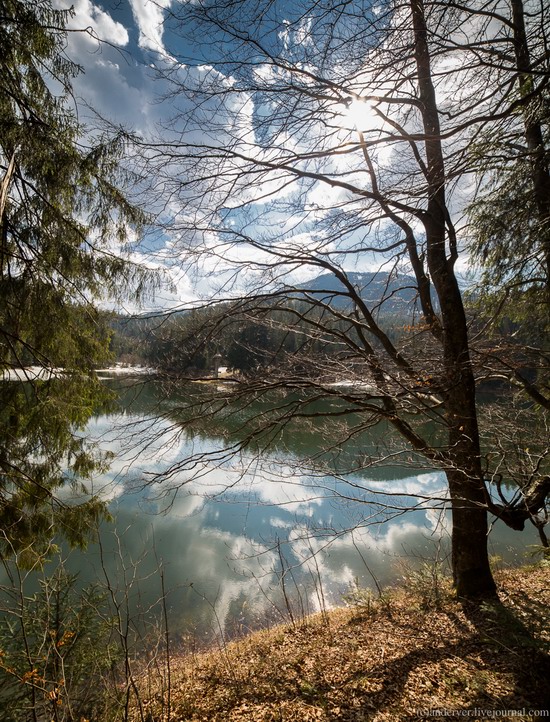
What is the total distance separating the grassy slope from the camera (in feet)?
9.23

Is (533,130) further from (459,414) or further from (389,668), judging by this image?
(389,668)

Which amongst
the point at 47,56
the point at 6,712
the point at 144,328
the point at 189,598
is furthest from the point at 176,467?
the point at 189,598

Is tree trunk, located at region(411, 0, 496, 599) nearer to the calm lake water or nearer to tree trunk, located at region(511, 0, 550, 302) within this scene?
tree trunk, located at region(511, 0, 550, 302)

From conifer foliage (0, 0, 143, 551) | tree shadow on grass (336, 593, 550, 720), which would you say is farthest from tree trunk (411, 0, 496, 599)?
conifer foliage (0, 0, 143, 551)

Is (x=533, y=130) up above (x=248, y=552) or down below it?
above

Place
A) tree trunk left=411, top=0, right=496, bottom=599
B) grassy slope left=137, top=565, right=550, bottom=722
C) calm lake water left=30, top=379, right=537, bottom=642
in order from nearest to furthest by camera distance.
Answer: grassy slope left=137, top=565, right=550, bottom=722
tree trunk left=411, top=0, right=496, bottom=599
calm lake water left=30, top=379, right=537, bottom=642

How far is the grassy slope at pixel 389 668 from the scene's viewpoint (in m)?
2.81

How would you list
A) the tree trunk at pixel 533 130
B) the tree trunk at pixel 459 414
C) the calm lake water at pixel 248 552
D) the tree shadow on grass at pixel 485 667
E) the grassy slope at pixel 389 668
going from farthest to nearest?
the calm lake water at pixel 248 552
the tree trunk at pixel 459 414
the grassy slope at pixel 389 668
the tree shadow on grass at pixel 485 667
the tree trunk at pixel 533 130

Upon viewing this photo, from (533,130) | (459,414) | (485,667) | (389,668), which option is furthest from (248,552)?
(533,130)

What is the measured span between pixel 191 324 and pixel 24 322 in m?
1.74

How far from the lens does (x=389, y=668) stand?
3402 millimetres

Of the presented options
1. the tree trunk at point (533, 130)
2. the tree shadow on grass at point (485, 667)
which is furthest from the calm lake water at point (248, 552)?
the tree trunk at point (533, 130)

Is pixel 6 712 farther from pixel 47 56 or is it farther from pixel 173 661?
pixel 47 56

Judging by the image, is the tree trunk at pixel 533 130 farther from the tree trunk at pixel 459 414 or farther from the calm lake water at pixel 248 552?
the calm lake water at pixel 248 552
